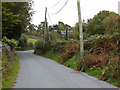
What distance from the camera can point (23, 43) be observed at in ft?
271

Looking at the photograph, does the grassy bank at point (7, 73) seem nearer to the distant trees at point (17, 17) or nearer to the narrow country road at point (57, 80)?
the narrow country road at point (57, 80)

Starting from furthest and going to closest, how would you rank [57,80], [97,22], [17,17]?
[97,22], [17,17], [57,80]

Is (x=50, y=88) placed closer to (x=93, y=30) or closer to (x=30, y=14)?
(x=30, y=14)

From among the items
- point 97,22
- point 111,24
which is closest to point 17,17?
point 111,24

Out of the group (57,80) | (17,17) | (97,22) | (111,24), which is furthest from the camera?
(97,22)

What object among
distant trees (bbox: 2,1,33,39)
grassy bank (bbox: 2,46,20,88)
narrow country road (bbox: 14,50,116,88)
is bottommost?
narrow country road (bbox: 14,50,116,88)

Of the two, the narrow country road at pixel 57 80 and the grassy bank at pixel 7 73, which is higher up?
the grassy bank at pixel 7 73

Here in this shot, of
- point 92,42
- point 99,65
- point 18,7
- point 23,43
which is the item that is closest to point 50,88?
point 99,65

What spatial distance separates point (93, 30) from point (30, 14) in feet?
104

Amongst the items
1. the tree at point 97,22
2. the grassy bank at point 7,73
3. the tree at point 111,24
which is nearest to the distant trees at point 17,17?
the grassy bank at point 7,73

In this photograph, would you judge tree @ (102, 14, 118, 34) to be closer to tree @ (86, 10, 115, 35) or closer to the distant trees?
tree @ (86, 10, 115, 35)

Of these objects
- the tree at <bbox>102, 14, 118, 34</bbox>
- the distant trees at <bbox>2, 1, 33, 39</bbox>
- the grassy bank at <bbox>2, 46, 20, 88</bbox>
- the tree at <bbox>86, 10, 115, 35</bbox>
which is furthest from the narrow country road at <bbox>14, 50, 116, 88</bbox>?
the tree at <bbox>86, 10, 115, 35</bbox>

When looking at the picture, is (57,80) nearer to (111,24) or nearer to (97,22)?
(111,24)

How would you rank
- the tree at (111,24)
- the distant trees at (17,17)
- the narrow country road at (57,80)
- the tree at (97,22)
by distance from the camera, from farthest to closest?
1. the tree at (97,22)
2. the tree at (111,24)
3. the distant trees at (17,17)
4. the narrow country road at (57,80)
